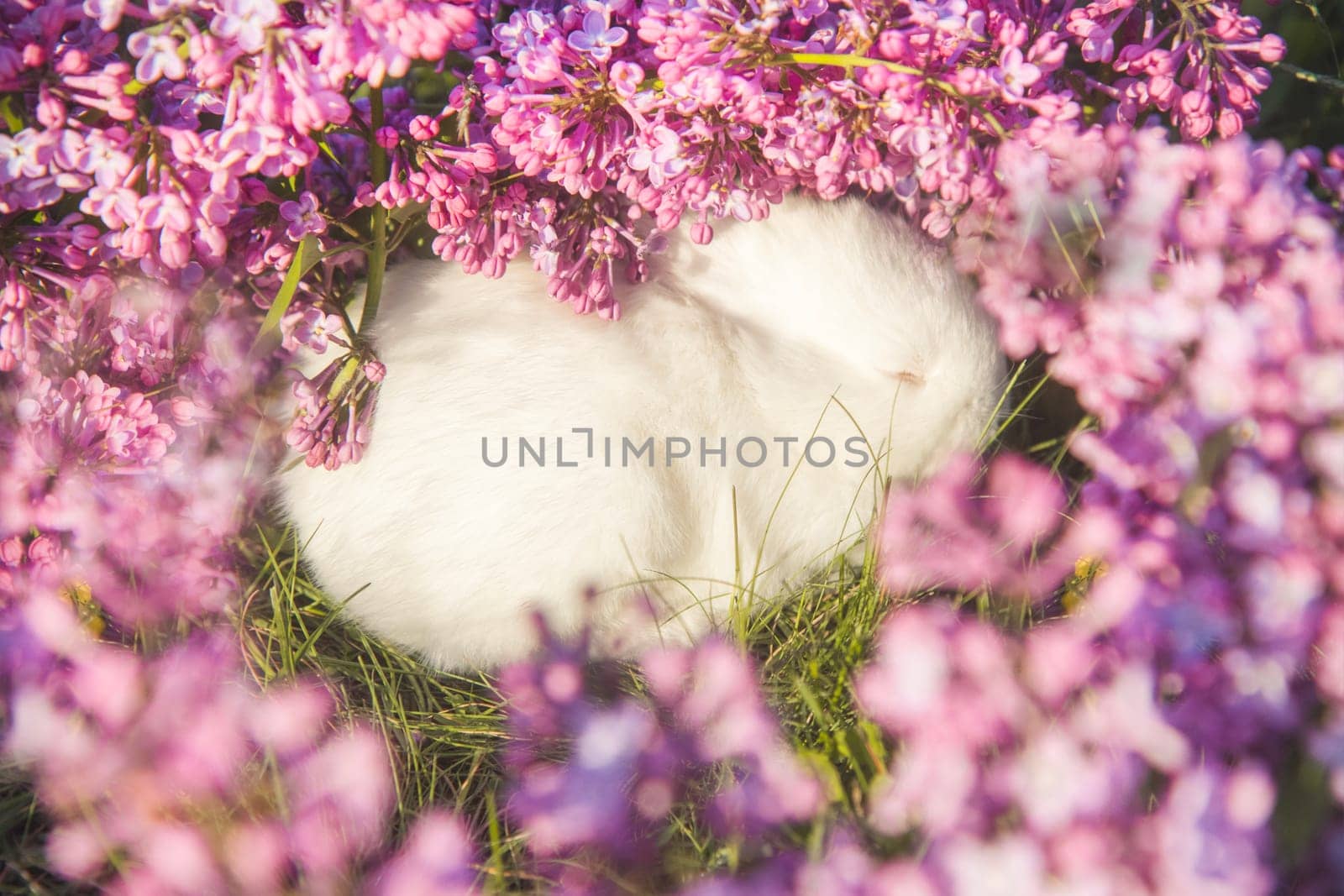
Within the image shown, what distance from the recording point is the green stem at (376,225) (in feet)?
3.85

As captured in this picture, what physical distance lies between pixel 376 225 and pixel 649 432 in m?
0.43

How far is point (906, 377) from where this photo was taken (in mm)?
1302

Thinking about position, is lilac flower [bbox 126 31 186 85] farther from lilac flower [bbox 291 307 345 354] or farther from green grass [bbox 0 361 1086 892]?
green grass [bbox 0 361 1086 892]

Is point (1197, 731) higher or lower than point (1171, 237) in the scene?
lower

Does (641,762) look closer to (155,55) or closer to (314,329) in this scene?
(314,329)

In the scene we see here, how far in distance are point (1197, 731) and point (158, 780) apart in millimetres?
945

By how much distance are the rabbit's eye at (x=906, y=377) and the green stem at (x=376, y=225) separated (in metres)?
0.67

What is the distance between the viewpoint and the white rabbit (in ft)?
3.99

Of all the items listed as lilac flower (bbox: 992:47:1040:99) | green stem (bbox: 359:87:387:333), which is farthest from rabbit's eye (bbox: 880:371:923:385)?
green stem (bbox: 359:87:387:333)

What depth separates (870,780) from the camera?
39.4 inches

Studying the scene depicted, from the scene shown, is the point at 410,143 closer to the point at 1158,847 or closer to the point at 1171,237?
the point at 1171,237

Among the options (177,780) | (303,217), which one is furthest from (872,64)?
(177,780)

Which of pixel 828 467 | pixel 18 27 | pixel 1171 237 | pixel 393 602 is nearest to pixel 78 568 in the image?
pixel 393 602

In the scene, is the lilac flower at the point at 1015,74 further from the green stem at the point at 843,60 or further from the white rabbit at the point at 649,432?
the white rabbit at the point at 649,432
